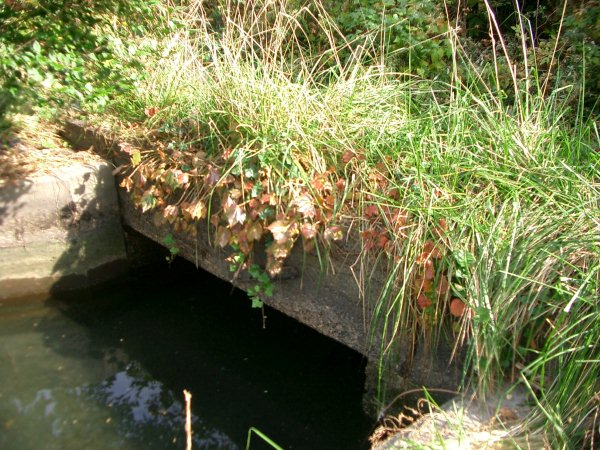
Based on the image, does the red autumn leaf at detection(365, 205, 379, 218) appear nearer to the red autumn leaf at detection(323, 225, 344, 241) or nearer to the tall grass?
the tall grass

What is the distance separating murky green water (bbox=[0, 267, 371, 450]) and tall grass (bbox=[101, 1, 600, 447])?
0.79 m

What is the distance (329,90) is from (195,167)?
89 cm

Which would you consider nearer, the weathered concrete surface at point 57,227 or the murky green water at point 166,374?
the murky green water at point 166,374

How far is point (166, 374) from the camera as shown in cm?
372

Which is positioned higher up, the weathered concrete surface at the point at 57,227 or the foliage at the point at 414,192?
the foliage at the point at 414,192

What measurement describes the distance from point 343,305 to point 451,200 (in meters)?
0.77

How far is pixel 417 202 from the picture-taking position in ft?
8.89

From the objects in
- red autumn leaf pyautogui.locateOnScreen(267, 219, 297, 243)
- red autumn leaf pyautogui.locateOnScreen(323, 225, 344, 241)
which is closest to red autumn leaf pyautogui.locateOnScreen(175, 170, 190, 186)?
red autumn leaf pyautogui.locateOnScreen(267, 219, 297, 243)

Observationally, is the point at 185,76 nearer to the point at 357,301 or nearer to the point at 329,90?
the point at 329,90

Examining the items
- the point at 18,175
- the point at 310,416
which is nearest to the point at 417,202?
the point at 310,416

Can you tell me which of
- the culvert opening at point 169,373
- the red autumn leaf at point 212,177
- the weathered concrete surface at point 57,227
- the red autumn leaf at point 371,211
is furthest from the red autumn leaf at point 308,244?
the weathered concrete surface at point 57,227

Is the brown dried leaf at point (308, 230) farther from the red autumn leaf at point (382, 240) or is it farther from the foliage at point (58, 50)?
the foliage at point (58, 50)

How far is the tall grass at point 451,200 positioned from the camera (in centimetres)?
224

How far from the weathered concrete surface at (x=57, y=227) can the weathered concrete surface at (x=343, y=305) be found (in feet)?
2.83
